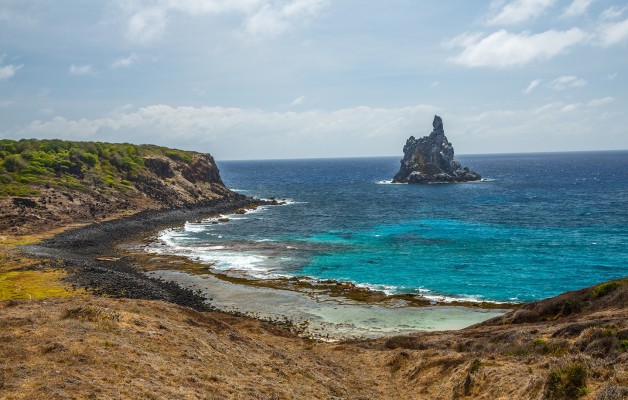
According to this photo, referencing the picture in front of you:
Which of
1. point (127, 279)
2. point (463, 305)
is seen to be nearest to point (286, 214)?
point (127, 279)

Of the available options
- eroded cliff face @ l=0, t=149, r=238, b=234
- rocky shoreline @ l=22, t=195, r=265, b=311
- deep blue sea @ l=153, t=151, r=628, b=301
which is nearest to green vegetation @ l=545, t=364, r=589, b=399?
deep blue sea @ l=153, t=151, r=628, b=301

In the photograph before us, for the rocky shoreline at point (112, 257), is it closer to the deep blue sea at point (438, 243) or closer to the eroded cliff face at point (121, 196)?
the eroded cliff face at point (121, 196)

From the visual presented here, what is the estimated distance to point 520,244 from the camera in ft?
234

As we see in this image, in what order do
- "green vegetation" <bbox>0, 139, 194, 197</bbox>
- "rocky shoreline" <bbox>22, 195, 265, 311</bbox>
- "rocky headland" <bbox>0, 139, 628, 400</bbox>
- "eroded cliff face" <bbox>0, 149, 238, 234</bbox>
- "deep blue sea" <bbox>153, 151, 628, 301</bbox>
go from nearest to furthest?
"rocky headland" <bbox>0, 139, 628, 400</bbox>, "rocky shoreline" <bbox>22, 195, 265, 311</bbox>, "deep blue sea" <bbox>153, 151, 628, 301</bbox>, "eroded cliff face" <bbox>0, 149, 238, 234</bbox>, "green vegetation" <bbox>0, 139, 194, 197</bbox>

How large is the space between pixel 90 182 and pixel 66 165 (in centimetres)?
1061

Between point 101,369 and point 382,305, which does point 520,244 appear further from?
point 101,369

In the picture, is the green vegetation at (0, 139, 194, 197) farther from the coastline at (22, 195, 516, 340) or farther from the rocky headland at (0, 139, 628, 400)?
the rocky headland at (0, 139, 628, 400)

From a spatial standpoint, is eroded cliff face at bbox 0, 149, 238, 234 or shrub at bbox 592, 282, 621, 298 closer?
shrub at bbox 592, 282, 621, 298

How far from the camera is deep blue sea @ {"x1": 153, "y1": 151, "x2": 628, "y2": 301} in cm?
5322

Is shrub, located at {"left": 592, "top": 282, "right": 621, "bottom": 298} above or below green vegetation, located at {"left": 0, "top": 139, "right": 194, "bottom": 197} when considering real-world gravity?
below

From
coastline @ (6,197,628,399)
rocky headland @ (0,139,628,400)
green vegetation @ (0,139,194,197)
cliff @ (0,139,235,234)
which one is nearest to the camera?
rocky headland @ (0,139,628,400)

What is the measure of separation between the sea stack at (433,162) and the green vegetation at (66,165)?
3776 inches

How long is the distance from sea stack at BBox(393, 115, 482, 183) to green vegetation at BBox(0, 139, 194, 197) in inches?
3776

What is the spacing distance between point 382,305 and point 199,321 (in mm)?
22486
